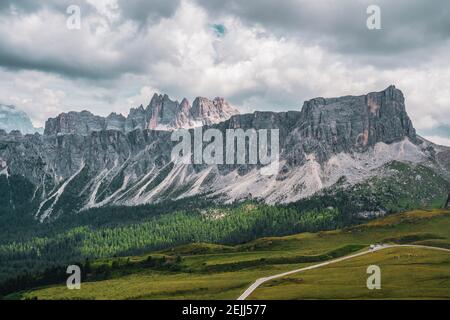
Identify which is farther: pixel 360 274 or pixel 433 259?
pixel 433 259

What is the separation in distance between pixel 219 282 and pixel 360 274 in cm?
4647

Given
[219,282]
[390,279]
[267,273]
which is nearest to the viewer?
[390,279]

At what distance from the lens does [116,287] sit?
19300 cm
